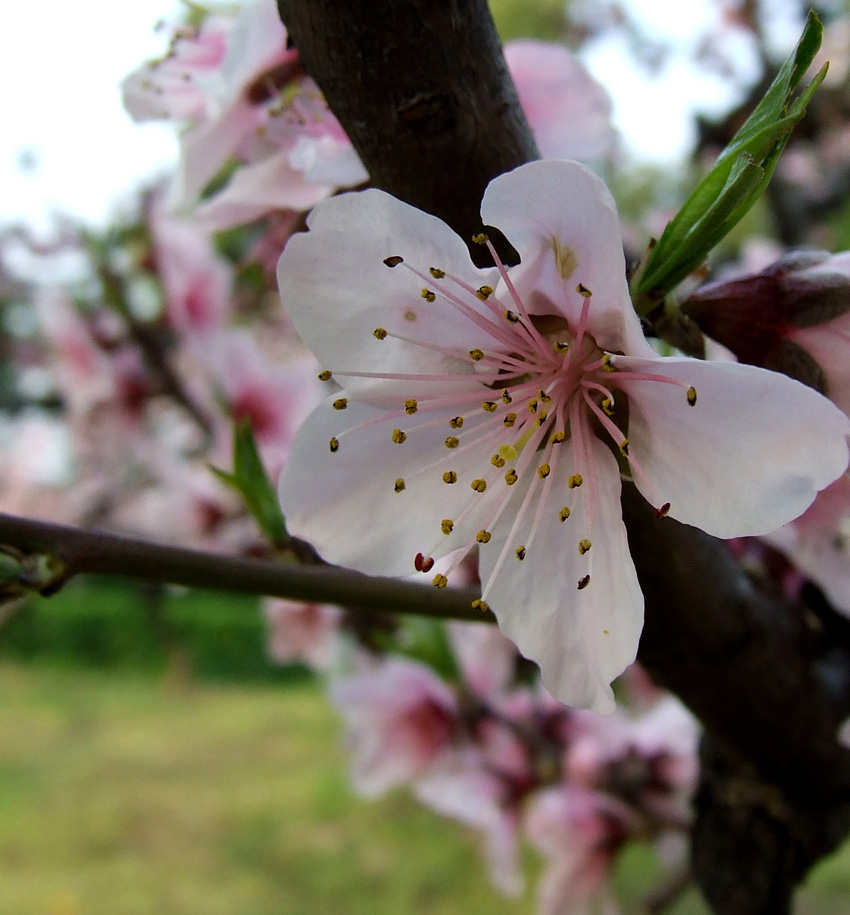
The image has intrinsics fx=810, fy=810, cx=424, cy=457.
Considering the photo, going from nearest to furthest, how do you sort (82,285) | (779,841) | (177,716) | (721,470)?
(721,470), (779,841), (82,285), (177,716)

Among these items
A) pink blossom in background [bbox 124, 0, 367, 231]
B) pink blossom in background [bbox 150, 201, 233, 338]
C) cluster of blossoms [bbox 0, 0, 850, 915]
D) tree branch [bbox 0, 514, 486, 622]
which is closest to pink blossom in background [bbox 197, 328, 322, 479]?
pink blossom in background [bbox 150, 201, 233, 338]

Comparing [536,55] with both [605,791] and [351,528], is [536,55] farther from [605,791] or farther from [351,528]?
[605,791]

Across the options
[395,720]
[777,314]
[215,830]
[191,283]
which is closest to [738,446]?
[777,314]

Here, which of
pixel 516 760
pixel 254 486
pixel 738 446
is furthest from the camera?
pixel 516 760

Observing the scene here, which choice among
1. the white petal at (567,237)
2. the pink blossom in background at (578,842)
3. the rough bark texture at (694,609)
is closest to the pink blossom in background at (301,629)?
the pink blossom in background at (578,842)

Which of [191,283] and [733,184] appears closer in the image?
[733,184]

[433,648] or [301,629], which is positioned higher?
[433,648]

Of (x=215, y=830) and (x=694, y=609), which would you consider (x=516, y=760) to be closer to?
(x=694, y=609)

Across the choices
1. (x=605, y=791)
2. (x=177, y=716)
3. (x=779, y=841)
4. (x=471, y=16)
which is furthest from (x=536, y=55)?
(x=177, y=716)
